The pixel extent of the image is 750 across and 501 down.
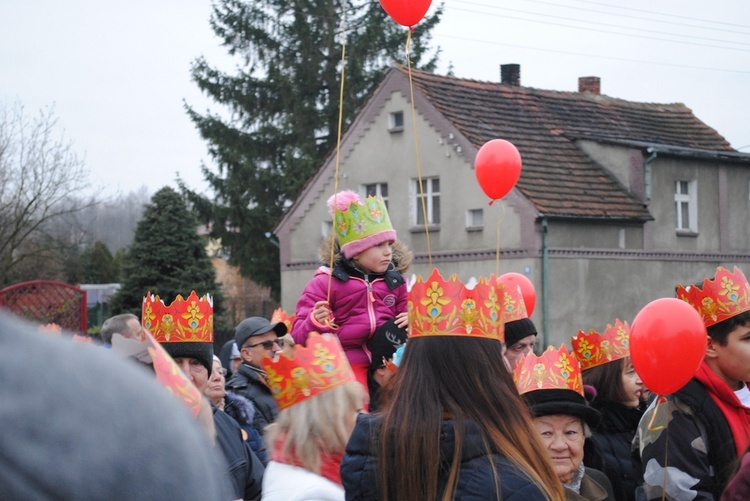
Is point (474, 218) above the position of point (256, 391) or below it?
above

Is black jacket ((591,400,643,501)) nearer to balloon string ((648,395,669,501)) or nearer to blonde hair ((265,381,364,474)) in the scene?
balloon string ((648,395,669,501))

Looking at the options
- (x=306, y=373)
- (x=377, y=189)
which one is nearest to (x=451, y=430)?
(x=306, y=373)

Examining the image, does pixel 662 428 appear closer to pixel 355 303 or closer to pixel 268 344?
pixel 355 303

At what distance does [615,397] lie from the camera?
17.4ft

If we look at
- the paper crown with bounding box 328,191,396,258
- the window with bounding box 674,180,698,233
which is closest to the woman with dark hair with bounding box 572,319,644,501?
the paper crown with bounding box 328,191,396,258

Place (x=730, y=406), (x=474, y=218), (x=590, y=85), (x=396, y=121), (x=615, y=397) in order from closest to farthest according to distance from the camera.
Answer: (x=730, y=406) → (x=615, y=397) → (x=474, y=218) → (x=396, y=121) → (x=590, y=85)

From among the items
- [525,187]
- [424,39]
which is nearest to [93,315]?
[424,39]

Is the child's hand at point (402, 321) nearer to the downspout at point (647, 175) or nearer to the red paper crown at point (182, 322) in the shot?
the red paper crown at point (182, 322)

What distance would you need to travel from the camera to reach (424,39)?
34.4m

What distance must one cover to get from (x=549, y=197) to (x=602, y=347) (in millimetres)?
20123

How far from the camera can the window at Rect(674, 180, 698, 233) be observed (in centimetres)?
2838

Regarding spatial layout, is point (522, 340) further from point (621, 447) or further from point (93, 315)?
point (93, 315)

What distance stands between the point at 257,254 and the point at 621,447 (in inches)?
1186

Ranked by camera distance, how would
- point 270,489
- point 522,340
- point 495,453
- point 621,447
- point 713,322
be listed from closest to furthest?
point 495,453 < point 270,489 < point 713,322 < point 621,447 < point 522,340
